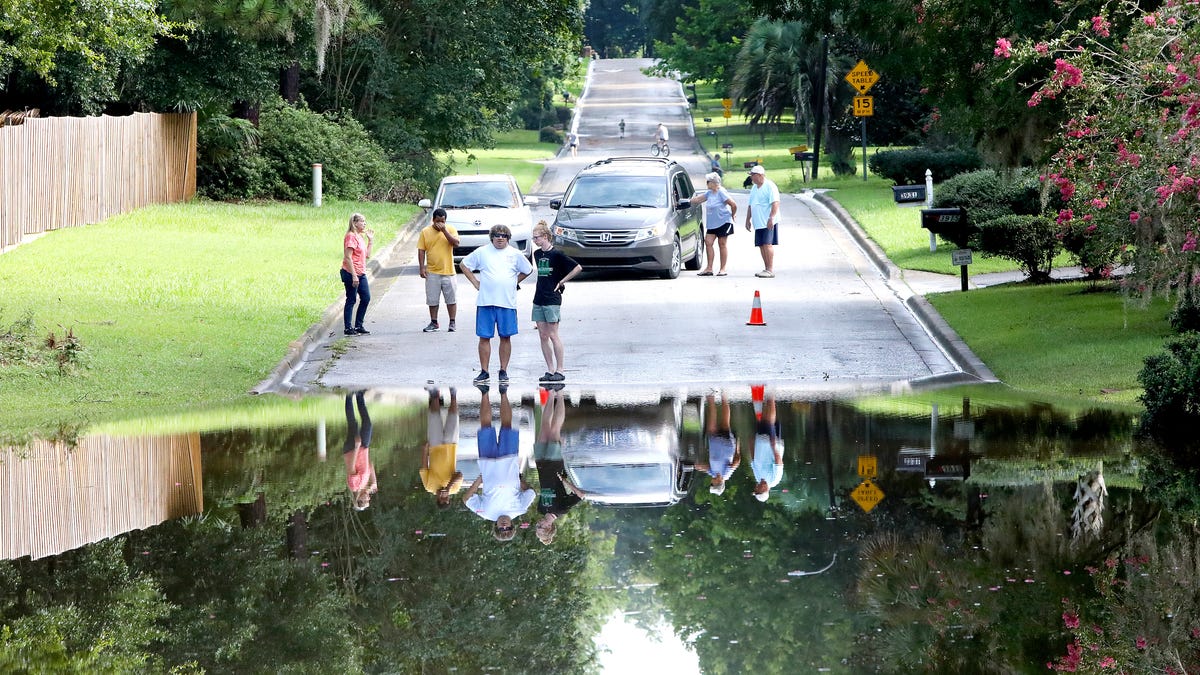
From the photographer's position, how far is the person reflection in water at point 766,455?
1089cm

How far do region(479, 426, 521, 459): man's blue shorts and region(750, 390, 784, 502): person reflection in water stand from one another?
193 centimetres

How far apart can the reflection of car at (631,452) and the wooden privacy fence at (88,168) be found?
52.8ft

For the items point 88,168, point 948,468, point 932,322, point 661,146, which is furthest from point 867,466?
point 661,146

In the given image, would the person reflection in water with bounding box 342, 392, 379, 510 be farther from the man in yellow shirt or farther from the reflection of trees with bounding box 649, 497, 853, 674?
the man in yellow shirt

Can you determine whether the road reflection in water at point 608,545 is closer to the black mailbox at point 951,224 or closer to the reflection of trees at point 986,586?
the reflection of trees at point 986,586

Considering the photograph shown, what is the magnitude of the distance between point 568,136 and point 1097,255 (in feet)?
206

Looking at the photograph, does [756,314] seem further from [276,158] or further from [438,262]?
[276,158]

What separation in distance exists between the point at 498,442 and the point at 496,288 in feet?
11.7

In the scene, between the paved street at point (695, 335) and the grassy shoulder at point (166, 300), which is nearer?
the grassy shoulder at point (166, 300)

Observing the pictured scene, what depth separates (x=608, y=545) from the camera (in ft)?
30.1

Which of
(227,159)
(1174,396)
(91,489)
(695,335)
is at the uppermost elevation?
(227,159)

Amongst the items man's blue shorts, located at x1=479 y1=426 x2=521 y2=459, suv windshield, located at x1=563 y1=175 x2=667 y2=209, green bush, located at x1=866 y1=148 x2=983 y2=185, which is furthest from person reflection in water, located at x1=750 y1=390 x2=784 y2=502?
green bush, located at x1=866 y1=148 x2=983 y2=185

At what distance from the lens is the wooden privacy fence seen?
27.2 m

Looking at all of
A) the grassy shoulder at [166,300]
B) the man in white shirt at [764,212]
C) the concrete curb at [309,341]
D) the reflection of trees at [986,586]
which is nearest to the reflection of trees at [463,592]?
the reflection of trees at [986,586]
